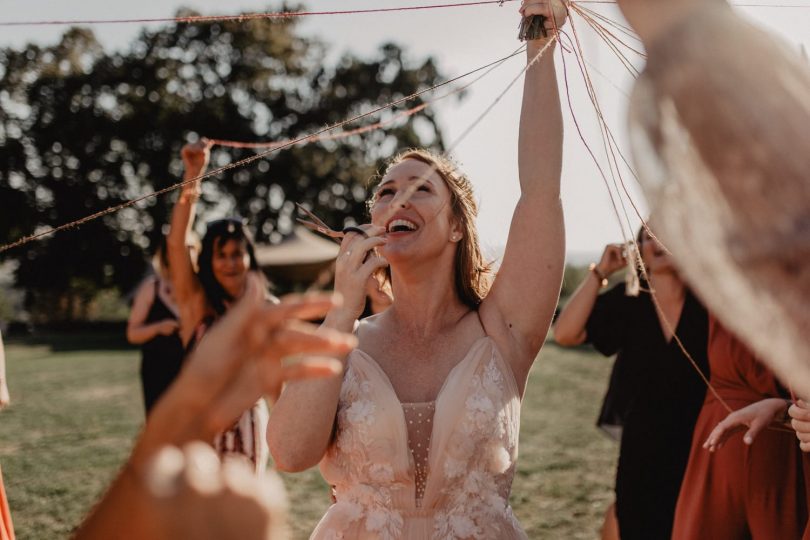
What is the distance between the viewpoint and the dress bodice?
2.22 metres

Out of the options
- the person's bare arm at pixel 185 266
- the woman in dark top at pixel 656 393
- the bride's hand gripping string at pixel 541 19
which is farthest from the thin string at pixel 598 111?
the person's bare arm at pixel 185 266

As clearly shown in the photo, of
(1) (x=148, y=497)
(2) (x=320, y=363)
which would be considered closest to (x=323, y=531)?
(2) (x=320, y=363)

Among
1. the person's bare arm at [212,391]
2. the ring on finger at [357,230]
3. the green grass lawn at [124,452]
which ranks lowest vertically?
the green grass lawn at [124,452]

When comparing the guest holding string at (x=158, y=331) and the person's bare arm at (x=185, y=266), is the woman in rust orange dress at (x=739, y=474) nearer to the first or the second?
the person's bare arm at (x=185, y=266)

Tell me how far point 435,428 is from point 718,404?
65.4 inches

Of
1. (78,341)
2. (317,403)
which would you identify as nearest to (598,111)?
(317,403)

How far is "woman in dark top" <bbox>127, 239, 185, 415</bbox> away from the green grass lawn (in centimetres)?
182

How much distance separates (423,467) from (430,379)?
311mm

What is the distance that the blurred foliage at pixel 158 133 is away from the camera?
107 ft

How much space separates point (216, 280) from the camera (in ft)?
14.2

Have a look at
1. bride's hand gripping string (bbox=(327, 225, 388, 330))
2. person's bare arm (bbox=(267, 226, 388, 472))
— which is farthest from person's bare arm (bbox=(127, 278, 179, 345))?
bride's hand gripping string (bbox=(327, 225, 388, 330))

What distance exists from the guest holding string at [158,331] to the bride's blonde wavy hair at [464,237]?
7.60 ft

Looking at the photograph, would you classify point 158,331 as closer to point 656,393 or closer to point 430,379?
point 430,379

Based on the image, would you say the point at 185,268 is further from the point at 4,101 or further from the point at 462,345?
the point at 4,101
